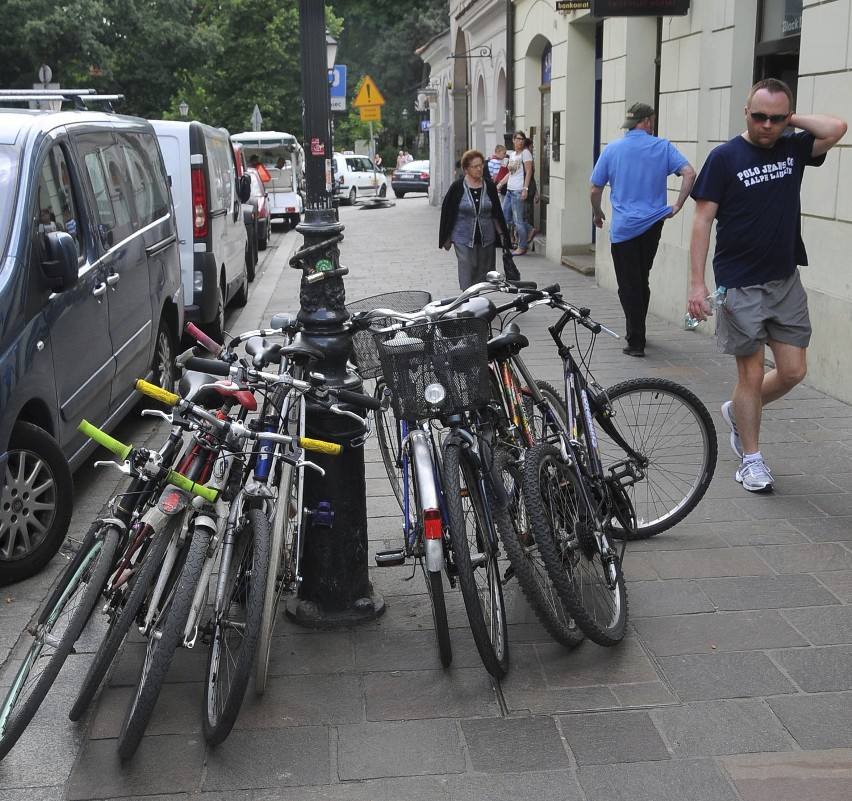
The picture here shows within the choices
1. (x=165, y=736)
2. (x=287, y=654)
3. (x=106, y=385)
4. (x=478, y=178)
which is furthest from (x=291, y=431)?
(x=478, y=178)

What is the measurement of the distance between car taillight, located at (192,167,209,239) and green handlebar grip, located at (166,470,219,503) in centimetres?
709

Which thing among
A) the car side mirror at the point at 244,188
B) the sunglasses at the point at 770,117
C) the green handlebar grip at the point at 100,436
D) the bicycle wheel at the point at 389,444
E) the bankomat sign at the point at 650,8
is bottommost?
the bicycle wheel at the point at 389,444

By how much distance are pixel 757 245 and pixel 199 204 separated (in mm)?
6045

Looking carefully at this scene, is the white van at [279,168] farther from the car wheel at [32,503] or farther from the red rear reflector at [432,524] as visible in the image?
the red rear reflector at [432,524]

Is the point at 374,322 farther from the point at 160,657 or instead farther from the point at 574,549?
the point at 160,657

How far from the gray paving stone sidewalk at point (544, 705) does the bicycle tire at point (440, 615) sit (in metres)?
0.07

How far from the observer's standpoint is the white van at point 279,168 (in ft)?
86.8

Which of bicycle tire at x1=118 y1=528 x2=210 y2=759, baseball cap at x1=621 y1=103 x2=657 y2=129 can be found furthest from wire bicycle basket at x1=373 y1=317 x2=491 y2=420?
baseball cap at x1=621 y1=103 x2=657 y2=129

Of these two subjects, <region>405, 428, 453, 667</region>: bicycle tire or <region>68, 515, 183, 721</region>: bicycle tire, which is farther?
<region>405, 428, 453, 667</region>: bicycle tire

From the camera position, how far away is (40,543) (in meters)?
4.86

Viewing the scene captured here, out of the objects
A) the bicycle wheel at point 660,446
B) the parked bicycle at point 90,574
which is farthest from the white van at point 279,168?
the parked bicycle at point 90,574

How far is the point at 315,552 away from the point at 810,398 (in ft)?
14.7

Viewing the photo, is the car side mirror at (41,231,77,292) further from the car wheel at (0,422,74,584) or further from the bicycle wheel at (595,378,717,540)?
the bicycle wheel at (595,378,717,540)

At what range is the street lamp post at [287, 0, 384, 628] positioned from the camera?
412 centimetres
